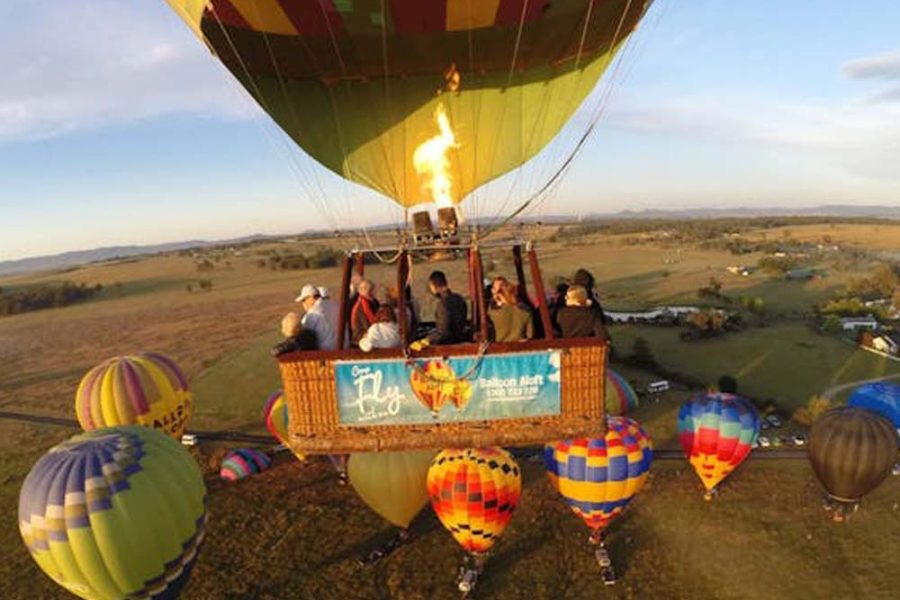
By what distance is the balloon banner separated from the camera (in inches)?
243

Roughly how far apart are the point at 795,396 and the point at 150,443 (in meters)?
14.6

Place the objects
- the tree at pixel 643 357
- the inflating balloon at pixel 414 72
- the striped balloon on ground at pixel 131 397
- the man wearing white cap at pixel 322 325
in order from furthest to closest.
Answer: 1. the tree at pixel 643 357
2. the striped balloon on ground at pixel 131 397
3. the inflating balloon at pixel 414 72
4. the man wearing white cap at pixel 322 325

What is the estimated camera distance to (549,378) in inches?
245

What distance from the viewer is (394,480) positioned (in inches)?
373

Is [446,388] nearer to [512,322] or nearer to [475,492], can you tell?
[512,322]

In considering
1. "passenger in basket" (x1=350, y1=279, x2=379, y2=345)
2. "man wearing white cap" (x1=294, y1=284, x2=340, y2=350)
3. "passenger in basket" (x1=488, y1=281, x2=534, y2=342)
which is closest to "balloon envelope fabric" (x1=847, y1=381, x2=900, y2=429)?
"passenger in basket" (x1=488, y1=281, x2=534, y2=342)

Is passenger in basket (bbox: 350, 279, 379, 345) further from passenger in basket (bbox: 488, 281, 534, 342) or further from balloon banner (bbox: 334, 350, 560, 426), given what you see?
passenger in basket (bbox: 488, 281, 534, 342)

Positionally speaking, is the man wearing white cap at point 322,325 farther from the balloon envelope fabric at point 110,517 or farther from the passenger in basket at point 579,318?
the balloon envelope fabric at point 110,517

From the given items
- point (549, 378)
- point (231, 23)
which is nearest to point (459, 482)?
point (549, 378)

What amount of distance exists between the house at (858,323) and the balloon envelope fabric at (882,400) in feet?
33.8

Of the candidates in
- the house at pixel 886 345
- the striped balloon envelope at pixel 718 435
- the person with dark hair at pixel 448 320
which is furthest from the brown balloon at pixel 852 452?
the house at pixel 886 345

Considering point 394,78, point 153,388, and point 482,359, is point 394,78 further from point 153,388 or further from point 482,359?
point 153,388

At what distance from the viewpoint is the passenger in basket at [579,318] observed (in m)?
6.43

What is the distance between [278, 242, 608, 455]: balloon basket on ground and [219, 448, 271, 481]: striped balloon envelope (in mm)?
6474
